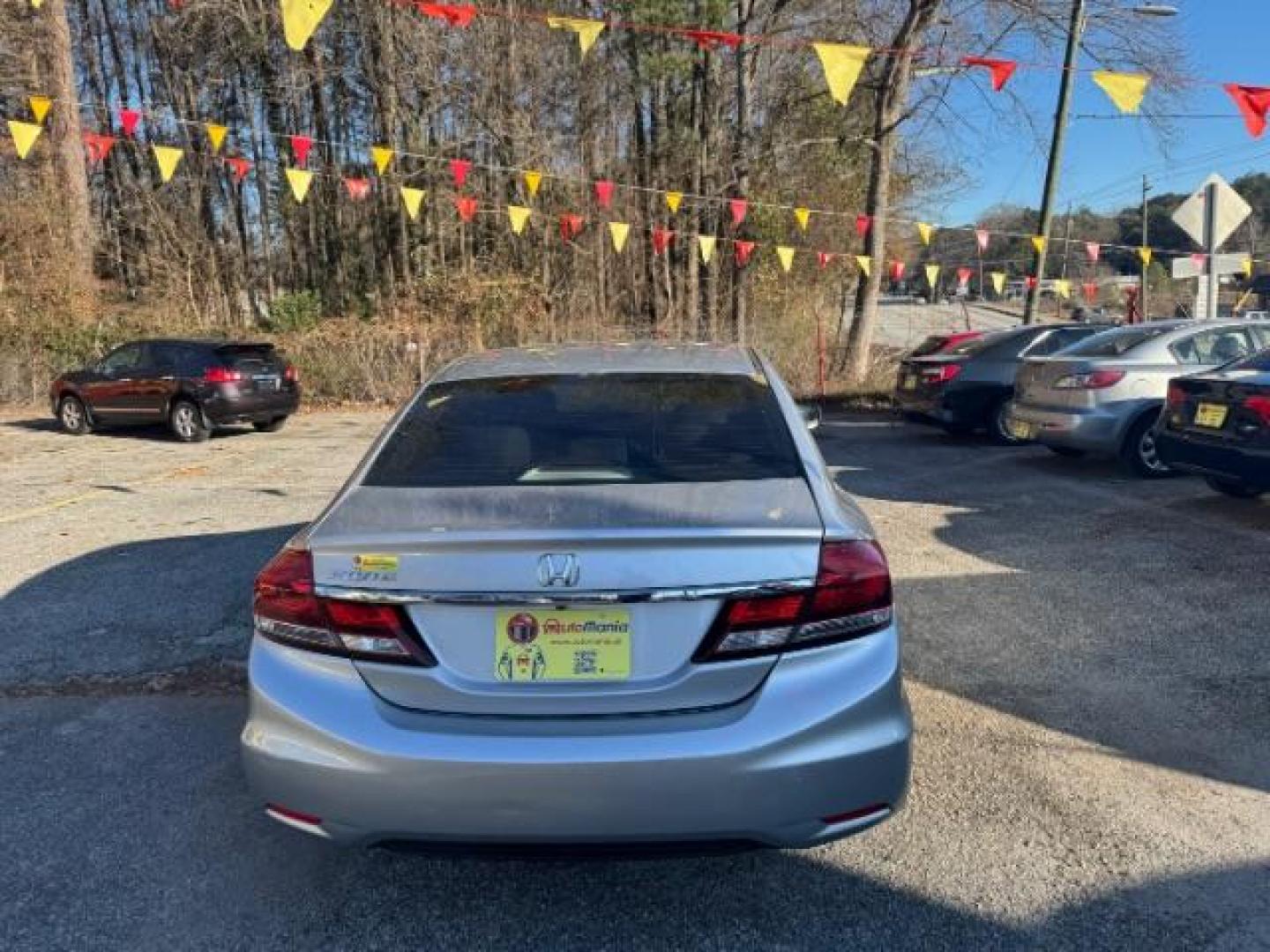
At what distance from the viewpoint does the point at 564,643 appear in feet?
7.11

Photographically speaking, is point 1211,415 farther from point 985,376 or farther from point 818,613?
point 818,613

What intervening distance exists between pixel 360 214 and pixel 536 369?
2305 cm

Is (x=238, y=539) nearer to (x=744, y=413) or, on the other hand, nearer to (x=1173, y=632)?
(x=744, y=413)

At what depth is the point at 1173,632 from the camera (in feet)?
15.0

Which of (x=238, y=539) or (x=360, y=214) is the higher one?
(x=360, y=214)

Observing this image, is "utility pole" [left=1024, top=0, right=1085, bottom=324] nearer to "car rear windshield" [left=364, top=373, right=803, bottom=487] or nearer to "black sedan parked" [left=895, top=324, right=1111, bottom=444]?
"black sedan parked" [left=895, top=324, right=1111, bottom=444]

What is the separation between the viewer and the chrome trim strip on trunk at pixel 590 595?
84.4 inches

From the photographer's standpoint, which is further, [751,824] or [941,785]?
[941,785]

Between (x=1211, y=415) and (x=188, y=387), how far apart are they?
1250cm

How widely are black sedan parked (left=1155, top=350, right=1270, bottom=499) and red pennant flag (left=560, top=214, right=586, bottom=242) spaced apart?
15230 millimetres

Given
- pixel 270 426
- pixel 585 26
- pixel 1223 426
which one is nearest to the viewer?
pixel 1223 426

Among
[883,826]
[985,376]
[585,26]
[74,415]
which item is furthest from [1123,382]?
[74,415]

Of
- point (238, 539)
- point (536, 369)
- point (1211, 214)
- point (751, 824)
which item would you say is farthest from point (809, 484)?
point (1211, 214)

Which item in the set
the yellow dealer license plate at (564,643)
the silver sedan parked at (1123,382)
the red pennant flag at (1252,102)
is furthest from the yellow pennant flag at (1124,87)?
the yellow dealer license plate at (564,643)
